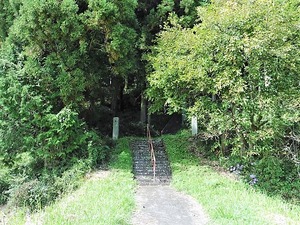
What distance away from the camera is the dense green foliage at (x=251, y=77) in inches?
319

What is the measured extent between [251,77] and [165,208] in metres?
4.38

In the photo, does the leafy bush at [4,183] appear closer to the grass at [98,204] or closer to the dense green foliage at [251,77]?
the grass at [98,204]

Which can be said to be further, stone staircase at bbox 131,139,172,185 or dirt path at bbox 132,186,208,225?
stone staircase at bbox 131,139,172,185

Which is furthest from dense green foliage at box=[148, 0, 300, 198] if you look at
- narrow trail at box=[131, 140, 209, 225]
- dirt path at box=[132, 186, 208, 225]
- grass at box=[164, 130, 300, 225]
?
dirt path at box=[132, 186, 208, 225]

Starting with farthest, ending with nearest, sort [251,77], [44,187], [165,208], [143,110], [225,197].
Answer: [143,110] → [44,187] → [251,77] → [225,197] → [165,208]

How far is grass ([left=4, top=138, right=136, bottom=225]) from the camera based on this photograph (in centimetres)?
565

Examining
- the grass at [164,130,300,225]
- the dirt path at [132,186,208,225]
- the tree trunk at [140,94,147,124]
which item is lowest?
the dirt path at [132,186,208,225]

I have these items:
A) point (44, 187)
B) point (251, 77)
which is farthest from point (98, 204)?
point (251, 77)

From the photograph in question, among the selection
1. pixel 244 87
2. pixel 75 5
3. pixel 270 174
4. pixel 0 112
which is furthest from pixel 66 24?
pixel 270 174

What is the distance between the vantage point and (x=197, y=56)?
9.15 meters

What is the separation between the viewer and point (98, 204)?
665cm

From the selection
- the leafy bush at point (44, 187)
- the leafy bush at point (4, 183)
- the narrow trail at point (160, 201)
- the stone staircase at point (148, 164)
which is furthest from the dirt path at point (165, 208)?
the leafy bush at point (4, 183)

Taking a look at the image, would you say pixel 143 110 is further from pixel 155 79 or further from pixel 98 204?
pixel 98 204

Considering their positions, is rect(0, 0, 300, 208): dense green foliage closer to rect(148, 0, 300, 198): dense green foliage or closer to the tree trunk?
rect(148, 0, 300, 198): dense green foliage
